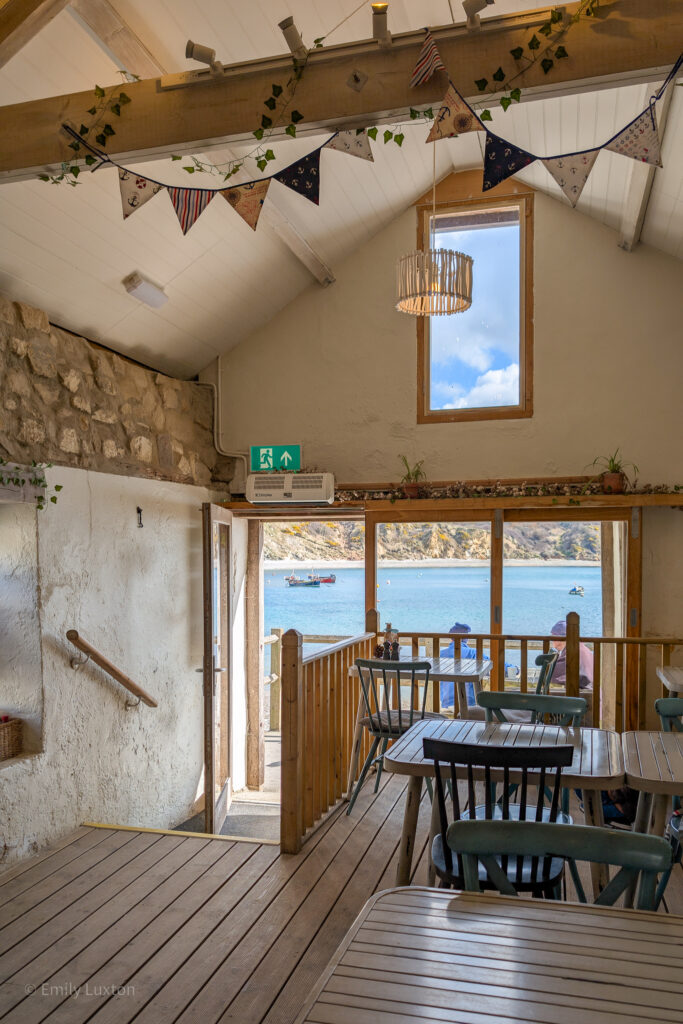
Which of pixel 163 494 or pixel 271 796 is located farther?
pixel 271 796

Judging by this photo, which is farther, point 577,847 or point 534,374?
point 534,374

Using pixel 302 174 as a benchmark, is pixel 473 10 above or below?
above

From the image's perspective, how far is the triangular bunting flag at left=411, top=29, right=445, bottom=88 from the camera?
2.70 m

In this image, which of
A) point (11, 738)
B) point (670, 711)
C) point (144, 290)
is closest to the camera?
point (670, 711)

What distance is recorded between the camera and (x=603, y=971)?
1396mm

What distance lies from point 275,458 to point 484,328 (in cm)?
201

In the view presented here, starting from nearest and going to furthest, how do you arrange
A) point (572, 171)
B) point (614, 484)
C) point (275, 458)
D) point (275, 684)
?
point (572, 171), point (614, 484), point (275, 458), point (275, 684)

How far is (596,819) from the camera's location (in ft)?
9.44

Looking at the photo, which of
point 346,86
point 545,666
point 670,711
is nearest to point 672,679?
point 545,666

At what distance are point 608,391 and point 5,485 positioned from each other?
14.0ft

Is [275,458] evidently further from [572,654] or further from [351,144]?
[351,144]

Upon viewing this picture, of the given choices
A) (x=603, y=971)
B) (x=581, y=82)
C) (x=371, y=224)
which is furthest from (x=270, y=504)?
(x=603, y=971)

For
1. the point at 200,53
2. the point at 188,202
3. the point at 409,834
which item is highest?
the point at 200,53

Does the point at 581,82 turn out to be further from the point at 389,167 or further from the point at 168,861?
the point at 168,861
